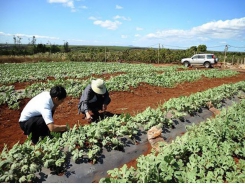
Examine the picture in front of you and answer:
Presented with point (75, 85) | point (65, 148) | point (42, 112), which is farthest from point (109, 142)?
point (75, 85)

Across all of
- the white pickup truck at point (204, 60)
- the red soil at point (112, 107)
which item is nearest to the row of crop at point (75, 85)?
the red soil at point (112, 107)

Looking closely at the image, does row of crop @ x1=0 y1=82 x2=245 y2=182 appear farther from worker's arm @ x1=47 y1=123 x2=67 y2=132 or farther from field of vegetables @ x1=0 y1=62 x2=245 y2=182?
worker's arm @ x1=47 y1=123 x2=67 y2=132

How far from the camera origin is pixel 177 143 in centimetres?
413

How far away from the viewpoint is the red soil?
6.12 metres

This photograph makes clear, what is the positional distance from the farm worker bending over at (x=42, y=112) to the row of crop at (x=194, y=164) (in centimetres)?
149

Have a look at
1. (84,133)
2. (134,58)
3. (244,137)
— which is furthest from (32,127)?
(134,58)

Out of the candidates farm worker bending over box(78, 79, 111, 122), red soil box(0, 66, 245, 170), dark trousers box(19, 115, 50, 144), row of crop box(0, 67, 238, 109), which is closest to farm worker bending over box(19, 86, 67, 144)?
dark trousers box(19, 115, 50, 144)

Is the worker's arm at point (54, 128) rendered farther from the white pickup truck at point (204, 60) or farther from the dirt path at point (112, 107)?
the white pickup truck at point (204, 60)

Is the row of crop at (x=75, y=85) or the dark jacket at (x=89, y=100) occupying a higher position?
the dark jacket at (x=89, y=100)

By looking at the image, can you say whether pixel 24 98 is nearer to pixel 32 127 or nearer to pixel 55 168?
pixel 32 127

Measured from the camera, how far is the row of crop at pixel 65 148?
2.99 m

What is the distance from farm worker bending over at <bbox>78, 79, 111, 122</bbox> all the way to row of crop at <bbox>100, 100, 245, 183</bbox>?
2.10m

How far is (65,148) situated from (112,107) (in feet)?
14.3

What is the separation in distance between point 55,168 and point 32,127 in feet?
4.24
